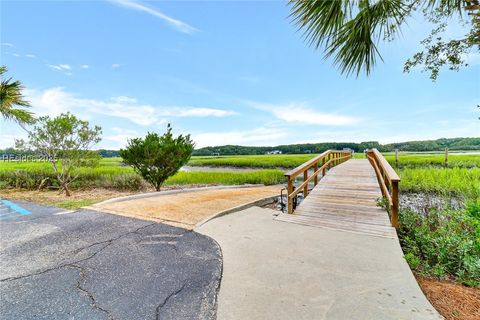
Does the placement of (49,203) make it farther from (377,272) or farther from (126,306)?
(377,272)

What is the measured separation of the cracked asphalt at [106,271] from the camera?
1.94 meters

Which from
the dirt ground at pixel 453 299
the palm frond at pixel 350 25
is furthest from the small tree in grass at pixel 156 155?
the dirt ground at pixel 453 299

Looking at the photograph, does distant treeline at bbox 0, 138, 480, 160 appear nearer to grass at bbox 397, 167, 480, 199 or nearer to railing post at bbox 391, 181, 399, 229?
grass at bbox 397, 167, 480, 199

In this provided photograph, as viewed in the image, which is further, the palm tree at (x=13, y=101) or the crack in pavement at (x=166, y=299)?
the palm tree at (x=13, y=101)

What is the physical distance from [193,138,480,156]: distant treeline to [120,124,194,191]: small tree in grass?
89.6 feet

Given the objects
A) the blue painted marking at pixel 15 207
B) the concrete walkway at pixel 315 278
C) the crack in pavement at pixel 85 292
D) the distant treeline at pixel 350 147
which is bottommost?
the concrete walkway at pixel 315 278

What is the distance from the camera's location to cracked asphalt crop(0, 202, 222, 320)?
1.94 metres

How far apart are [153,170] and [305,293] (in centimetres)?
724

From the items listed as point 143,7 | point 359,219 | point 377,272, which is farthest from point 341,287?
point 143,7

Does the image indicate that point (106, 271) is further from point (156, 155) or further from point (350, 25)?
point (156, 155)

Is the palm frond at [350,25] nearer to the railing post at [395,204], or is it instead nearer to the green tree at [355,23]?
the green tree at [355,23]

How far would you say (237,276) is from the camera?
2498mm

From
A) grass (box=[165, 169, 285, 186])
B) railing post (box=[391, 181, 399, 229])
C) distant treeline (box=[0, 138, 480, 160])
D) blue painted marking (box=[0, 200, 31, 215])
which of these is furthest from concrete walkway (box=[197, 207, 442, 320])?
distant treeline (box=[0, 138, 480, 160])

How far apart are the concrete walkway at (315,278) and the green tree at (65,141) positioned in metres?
6.44
